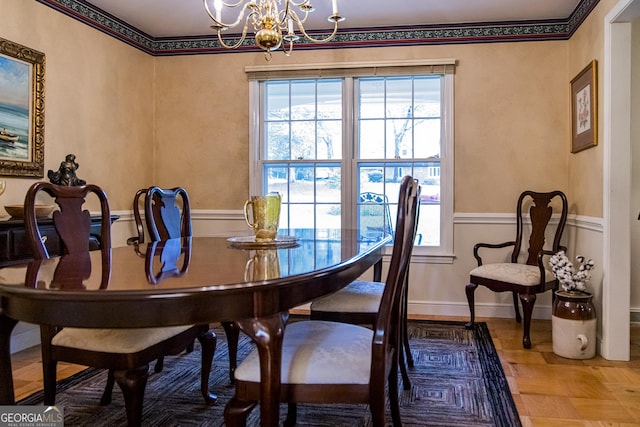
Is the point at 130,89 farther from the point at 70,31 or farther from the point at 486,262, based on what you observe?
the point at 486,262

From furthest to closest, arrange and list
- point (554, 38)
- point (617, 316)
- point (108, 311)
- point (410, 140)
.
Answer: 1. point (410, 140)
2. point (554, 38)
3. point (617, 316)
4. point (108, 311)

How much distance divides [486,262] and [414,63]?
5.81 ft

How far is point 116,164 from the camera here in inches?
157

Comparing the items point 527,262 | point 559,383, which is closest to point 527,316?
point 559,383

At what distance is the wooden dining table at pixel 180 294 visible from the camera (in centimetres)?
109

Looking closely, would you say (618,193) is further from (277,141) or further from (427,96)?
(277,141)

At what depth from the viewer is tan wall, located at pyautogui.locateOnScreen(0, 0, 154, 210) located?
3156mm

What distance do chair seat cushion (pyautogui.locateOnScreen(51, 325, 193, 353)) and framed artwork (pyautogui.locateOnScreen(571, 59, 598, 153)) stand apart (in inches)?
115

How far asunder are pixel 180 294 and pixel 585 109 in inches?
129

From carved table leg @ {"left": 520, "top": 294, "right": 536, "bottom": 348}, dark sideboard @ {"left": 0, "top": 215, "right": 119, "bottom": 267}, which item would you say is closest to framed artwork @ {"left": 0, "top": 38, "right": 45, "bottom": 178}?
dark sideboard @ {"left": 0, "top": 215, "right": 119, "bottom": 267}

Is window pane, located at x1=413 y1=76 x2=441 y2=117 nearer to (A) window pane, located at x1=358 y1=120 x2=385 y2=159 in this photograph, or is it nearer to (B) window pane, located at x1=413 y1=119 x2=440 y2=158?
(B) window pane, located at x1=413 y1=119 x2=440 y2=158

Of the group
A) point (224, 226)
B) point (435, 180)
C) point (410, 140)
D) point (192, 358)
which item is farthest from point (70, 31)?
point (435, 180)

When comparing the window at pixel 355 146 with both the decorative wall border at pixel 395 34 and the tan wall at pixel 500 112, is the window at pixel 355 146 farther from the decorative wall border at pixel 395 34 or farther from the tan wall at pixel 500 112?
the decorative wall border at pixel 395 34

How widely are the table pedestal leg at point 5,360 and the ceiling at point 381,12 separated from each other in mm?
2936
